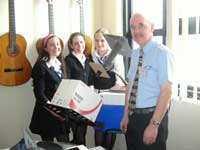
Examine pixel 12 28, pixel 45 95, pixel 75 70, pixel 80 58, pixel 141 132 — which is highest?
pixel 12 28

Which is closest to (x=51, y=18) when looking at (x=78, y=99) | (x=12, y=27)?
(x=12, y=27)

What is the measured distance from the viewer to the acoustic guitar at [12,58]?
2693 mm

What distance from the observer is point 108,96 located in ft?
7.57

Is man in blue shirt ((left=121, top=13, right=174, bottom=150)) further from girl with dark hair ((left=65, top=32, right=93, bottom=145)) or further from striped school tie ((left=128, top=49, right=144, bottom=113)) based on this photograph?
girl with dark hair ((left=65, top=32, right=93, bottom=145))

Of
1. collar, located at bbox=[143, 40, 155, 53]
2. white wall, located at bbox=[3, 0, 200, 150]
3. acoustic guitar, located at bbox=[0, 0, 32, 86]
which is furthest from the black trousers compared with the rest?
acoustic guitar, located at bbox=[0, 0, 32, 86]

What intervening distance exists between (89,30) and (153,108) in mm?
1876

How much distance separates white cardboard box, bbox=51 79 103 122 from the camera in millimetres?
1854

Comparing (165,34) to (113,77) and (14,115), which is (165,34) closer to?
(113,77)

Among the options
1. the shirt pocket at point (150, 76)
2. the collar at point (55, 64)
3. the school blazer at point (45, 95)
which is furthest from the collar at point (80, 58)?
the shirt pocket at point (150, 76)

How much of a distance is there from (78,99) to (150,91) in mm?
471

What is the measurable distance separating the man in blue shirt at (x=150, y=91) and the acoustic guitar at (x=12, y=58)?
1381 millimetres

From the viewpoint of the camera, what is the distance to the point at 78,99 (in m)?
1.87

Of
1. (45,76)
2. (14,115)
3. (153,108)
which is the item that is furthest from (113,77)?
(14,115)

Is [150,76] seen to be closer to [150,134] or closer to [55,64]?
[150,134]
